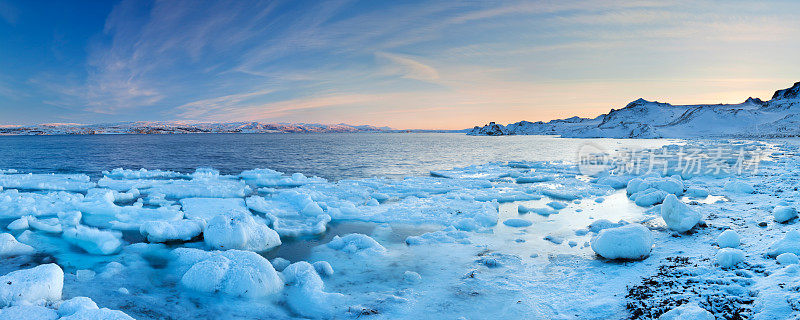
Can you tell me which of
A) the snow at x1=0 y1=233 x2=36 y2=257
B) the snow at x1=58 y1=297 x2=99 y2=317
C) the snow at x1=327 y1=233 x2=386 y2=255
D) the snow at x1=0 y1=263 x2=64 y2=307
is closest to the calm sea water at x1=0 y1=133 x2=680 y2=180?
the snow at x1=327 y1=233 x2=386 y2=255

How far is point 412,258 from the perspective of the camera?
22.1 ft

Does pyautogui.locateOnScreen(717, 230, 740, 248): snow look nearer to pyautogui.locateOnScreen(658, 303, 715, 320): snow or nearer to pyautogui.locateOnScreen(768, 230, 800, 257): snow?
pyautogui.locateOnScreen(768, 230, 800, 257): snow

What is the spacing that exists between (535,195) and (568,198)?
1.01 metres

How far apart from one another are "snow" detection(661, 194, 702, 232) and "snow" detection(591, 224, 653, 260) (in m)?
1.43

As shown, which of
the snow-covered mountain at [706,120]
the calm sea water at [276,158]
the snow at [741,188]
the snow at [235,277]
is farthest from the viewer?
the snow-covered mountain at [706,120]

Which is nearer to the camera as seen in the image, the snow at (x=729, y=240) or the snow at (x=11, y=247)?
the snow at (x=729, y=240)

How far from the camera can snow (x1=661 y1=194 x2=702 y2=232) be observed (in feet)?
22.5

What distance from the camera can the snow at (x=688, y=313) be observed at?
364cm

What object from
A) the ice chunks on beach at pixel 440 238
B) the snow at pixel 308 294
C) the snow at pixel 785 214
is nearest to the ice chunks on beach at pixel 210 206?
the snow at pixel 308 294

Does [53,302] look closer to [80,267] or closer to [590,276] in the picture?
[80,267]

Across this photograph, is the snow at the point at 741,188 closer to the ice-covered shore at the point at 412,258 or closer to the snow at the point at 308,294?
the ice-covered shore at the point at 412,258

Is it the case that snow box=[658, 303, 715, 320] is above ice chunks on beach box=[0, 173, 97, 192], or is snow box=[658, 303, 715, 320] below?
above

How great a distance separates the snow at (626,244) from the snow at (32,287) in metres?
7.83

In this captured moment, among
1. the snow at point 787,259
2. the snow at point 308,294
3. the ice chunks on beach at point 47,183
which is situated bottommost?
the snow at point 308,294
